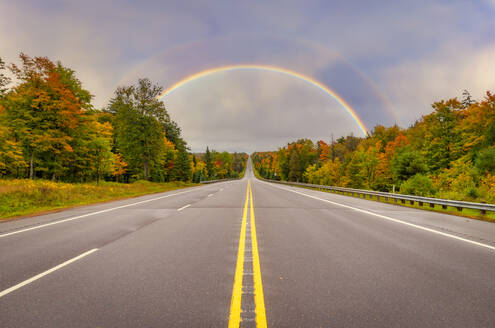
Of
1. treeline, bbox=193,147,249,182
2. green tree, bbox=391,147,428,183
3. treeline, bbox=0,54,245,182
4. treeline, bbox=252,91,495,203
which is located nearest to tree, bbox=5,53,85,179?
treeline, bbox=0,54,245,182

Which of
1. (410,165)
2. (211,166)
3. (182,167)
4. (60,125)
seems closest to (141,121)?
(60,125)

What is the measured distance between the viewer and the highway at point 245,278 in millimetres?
2691

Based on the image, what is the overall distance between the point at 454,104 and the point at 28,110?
56.9 m

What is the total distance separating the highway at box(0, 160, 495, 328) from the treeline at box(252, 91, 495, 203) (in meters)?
14.6

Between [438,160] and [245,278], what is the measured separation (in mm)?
46748

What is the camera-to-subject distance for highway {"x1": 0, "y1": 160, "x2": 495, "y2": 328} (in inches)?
106

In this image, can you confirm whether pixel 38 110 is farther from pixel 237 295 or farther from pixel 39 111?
pixel 237 295

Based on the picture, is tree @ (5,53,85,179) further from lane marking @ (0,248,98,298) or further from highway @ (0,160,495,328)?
lane marking @ (0,248,98,298)

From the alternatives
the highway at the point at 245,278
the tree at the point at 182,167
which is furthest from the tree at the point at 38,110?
the tree at the point at 182,167

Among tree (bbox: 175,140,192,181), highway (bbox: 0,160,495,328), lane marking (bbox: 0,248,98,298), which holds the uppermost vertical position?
tree (bbox: 175,140,192,181)

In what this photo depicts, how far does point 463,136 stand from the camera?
3438cm

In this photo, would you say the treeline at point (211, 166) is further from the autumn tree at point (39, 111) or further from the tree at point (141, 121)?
the autumn tree at point (39, 111)

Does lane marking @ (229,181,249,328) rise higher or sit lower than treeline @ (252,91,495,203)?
lower

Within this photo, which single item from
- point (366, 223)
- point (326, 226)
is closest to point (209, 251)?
point (326, 226)
